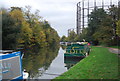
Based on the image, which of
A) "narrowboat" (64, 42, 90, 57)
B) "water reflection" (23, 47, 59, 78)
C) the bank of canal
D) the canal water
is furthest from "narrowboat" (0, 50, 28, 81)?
"narrowboat" (64, 42, 90, 57)

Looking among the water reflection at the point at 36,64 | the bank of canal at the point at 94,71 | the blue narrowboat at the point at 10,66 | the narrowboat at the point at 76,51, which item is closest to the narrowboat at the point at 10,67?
the blue narrowboat at the point at 10,66

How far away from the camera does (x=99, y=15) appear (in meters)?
53.0

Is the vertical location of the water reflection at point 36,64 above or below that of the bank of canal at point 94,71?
below

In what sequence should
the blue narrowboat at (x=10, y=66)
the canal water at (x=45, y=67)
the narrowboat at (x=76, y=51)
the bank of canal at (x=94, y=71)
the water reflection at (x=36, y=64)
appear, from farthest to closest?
1. the narrowboat at (x=76, y=51)
2. the water reflection at (x=36, y=64)
3. the canal water at (x=45, y=67)
4. the bank of canal at (x=94, y=71)
5. the blue narrowboat at (x=10, y=66)

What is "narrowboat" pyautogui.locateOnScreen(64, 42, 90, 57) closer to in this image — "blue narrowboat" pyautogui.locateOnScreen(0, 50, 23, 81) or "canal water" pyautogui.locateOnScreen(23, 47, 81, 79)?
"canal water" pyautogui.locateOnScreen(23, 47, 81, 79)

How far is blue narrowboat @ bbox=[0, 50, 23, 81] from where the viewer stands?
5.55 metres

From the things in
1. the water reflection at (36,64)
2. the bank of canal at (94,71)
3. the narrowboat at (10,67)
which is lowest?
the water reflection at (36,64)

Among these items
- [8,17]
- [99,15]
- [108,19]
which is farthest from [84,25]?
[8,17]

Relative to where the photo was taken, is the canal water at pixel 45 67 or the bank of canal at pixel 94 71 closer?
the bank of canal at pixel 94 71

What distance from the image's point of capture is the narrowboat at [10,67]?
5.55m

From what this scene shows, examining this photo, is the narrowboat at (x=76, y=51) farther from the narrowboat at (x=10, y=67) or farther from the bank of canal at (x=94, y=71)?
the narrowboat at (x=10, y=67)

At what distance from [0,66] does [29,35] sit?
28438 mm

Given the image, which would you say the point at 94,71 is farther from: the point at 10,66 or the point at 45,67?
the point at 45,67

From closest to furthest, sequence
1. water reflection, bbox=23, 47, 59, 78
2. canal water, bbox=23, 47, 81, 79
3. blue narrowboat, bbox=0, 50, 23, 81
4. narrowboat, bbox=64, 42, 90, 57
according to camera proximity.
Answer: blue narrowboat, bbox=0, 50, 23, 81
canal water, bbox=23, 47, 81, 79
water reflection, bbox=23, 47, 59, 78
narrowboat, bbox=64, 42, 90, 57
